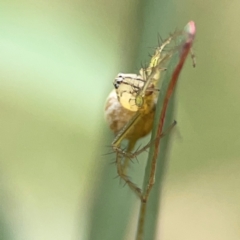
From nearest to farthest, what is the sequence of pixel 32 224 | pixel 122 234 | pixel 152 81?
pixel 152 81, pixel 122 234, pixel 32 224

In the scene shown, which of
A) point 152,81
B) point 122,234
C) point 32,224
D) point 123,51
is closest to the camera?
point 152,81

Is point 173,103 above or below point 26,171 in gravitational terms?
above

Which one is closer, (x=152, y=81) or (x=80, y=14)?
(x=152, y=81)

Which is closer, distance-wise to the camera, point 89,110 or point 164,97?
point 164,97

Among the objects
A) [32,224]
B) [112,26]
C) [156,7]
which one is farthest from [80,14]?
[32,224]

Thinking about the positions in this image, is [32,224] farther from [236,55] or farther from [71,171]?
[236,55]

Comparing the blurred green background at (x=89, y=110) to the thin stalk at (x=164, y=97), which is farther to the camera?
the blurred green background at (x=89, y=110)

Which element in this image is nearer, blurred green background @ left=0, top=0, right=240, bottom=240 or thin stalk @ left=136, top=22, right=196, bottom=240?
thin stalk @ left=136, top=22, right=196, bottom=240

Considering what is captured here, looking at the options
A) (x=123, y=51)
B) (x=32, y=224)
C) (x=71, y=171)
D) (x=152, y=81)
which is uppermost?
(x=123, y=51)
